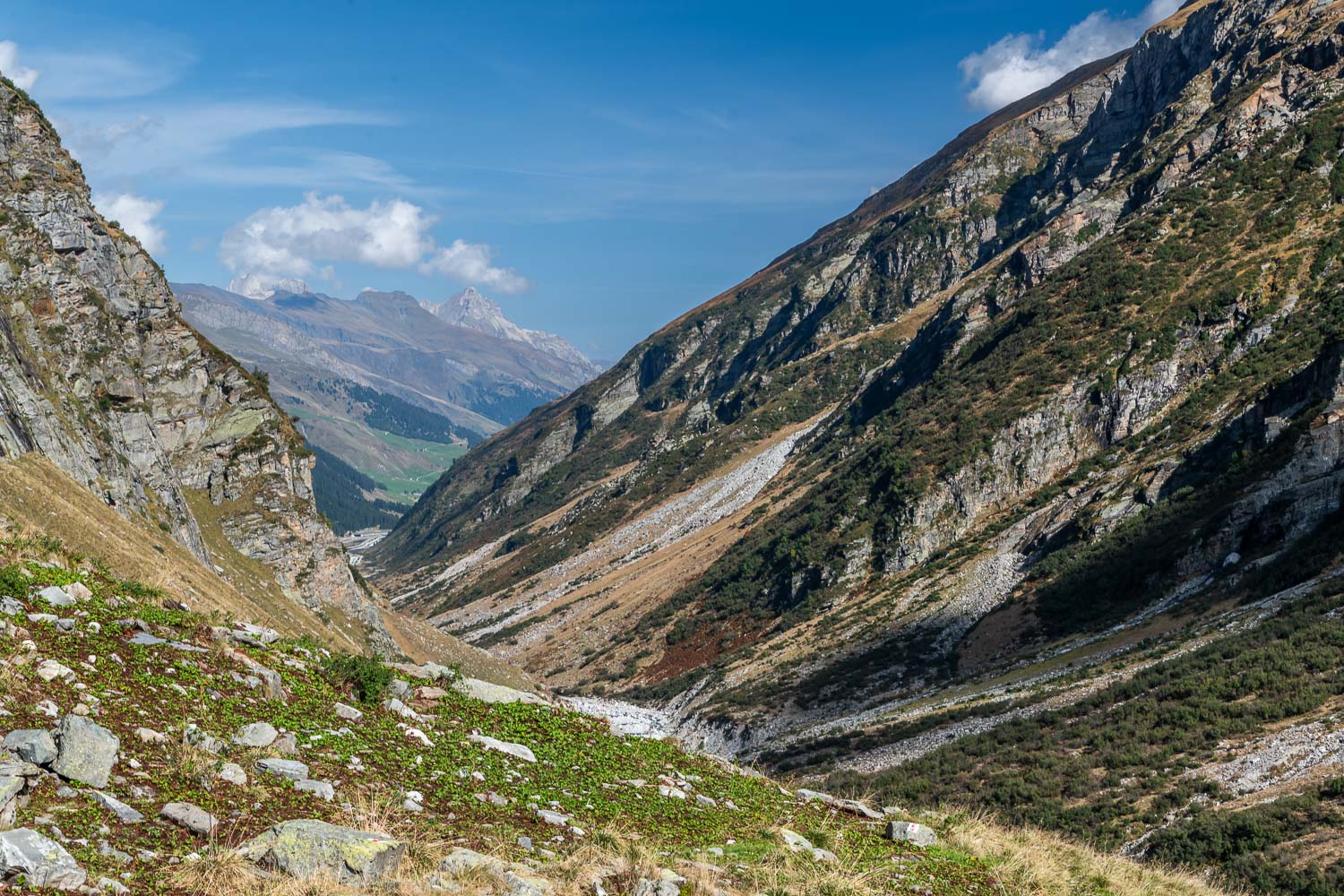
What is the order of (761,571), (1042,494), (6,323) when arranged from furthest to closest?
(761,571) → (1042,494) → (6,323)

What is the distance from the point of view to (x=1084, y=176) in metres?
161

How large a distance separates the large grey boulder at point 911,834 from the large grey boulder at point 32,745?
12509mm

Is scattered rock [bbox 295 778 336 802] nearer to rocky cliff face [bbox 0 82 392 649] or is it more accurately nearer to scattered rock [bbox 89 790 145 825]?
scattered rock [bbox 89 790 145 825]

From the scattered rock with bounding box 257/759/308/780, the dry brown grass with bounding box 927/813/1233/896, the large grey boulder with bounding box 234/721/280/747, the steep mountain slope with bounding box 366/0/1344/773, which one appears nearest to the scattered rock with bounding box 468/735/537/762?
the large grey boulder with bounding box 234/721/280/747

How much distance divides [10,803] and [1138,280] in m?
104

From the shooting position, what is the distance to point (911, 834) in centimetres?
1530

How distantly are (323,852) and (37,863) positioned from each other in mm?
2525

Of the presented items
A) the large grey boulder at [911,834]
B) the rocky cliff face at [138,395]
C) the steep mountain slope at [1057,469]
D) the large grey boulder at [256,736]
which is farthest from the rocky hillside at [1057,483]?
the rocky cliff face at [138,395]

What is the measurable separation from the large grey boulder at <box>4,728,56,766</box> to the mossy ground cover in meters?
0.29

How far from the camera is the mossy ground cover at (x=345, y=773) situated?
9.83 meters

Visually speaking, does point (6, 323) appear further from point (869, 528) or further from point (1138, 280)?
point (1138, 280)

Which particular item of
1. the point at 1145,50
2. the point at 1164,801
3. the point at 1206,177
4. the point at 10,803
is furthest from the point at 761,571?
the point at 1145,50

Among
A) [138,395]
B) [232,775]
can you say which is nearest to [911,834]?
[232,775]

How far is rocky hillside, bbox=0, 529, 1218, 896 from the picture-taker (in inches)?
355
